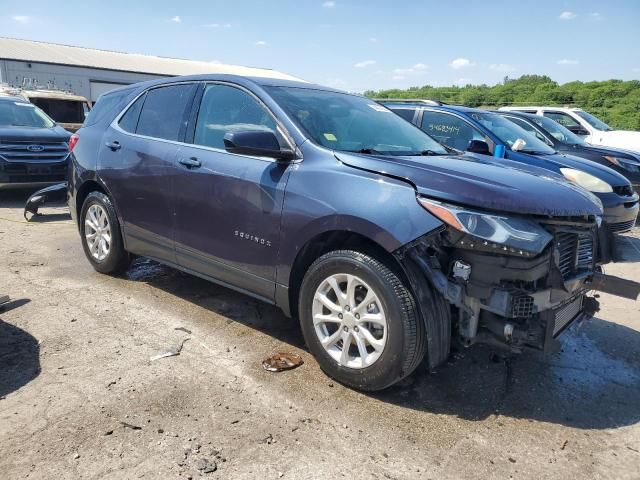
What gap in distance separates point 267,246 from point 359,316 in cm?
81

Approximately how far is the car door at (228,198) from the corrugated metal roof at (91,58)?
31309 millimetres

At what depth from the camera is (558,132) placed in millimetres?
9758

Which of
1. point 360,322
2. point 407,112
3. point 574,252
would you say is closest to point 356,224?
point 360,322

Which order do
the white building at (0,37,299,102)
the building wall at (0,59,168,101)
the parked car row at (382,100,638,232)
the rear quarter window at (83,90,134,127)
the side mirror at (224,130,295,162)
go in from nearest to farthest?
the side mirror at (224,130,295,162)
the rear quarter window at (83,90,134,127)
the parked car row at (382,100,638,232)
the building wall at (0,59,168,101)
the white building at (0,37,299,102)

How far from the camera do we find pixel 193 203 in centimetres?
392

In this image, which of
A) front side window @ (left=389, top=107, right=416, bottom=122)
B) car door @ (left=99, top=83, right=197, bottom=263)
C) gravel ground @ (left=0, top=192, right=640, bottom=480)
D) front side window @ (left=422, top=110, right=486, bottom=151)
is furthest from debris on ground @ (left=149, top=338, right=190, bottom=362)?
front side window @ (left=389, top=107, right=416, bottom=122)

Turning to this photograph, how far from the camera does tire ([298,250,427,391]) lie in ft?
9.51

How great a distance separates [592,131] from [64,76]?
35251 millimetres

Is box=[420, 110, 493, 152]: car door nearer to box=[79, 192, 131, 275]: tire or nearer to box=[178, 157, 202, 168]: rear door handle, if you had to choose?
box=[178, 157, 202, 168]: rear door handle

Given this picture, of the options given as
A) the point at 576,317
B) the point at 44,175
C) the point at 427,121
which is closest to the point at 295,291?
the point at 576,317

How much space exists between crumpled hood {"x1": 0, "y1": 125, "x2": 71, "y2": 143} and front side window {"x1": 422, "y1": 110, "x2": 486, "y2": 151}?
651 cm

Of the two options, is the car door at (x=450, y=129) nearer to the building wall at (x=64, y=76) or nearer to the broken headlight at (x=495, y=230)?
the broken headlight at (x=495, y=230)

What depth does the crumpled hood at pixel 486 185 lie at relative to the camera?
2811 millimetres

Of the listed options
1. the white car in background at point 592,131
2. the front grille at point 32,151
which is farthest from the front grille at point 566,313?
the white car in background at point 592,131
